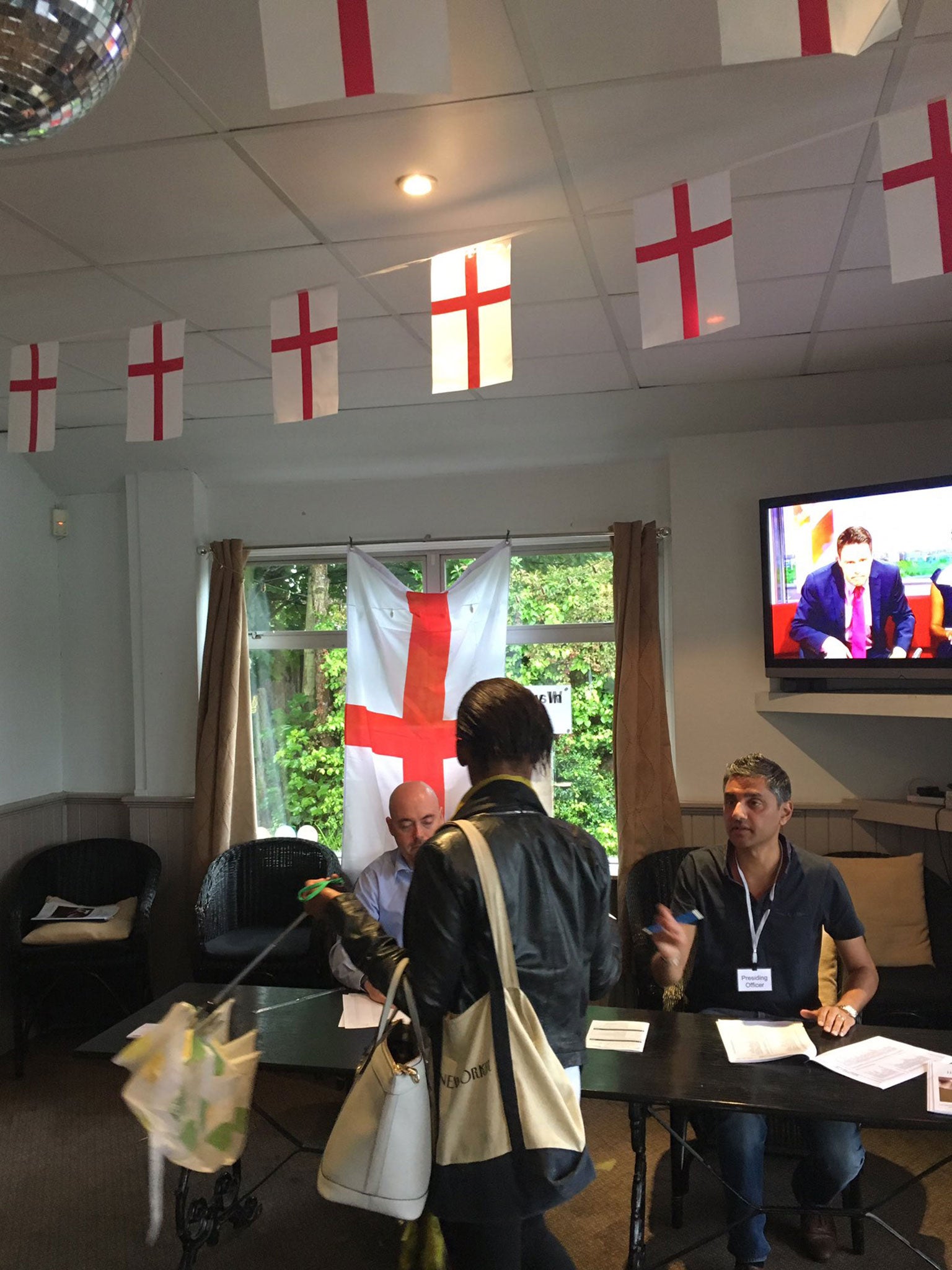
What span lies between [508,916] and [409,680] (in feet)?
10.1

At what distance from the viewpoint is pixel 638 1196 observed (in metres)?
Answer: 2.50

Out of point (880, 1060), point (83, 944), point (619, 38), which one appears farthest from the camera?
point (83, 944)

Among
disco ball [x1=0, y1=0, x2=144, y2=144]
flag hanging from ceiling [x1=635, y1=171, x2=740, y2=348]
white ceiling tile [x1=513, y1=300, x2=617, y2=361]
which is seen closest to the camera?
disco ball [x1=0, y1=0, x2=144, y2=144]

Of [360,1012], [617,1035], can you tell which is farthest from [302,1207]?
[617,1035]

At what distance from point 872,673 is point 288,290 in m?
2.50

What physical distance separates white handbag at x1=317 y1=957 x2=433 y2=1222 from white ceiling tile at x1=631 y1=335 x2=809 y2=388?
8.83ft

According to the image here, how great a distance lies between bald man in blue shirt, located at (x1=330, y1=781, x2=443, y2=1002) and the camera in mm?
3406

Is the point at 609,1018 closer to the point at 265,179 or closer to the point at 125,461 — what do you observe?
the point at 265,179

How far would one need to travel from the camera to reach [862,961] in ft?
9.04

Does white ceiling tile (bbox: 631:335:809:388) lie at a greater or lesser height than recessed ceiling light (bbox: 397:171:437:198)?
greater

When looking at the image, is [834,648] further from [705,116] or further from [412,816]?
[705,116]

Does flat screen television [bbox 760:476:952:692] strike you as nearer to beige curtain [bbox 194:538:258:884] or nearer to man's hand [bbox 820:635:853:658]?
man's hand [bbox 820:635:853:658]

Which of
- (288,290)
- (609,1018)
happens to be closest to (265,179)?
(288,290)

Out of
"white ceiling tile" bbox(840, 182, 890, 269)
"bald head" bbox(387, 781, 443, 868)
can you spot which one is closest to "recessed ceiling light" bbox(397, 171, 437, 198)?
"white ceiling tile" bbox(840, 182, 890, 269)
